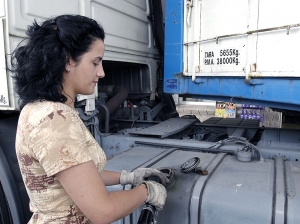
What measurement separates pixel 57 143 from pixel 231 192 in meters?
0.90

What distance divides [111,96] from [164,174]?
78.0 inches

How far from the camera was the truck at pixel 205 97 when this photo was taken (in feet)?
4.48

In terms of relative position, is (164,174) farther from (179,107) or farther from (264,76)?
(179,107)

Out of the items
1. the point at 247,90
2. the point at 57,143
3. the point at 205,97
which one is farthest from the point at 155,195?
the point at 205,97

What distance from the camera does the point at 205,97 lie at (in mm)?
2543

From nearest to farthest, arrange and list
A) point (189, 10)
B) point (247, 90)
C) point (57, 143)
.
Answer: point (57, 143), point (247, 90), point (189, 10)

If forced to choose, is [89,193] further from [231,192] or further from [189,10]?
[189,10]

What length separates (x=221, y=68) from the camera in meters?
2.23

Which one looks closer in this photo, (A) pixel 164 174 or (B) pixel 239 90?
(A) pixel 164 174

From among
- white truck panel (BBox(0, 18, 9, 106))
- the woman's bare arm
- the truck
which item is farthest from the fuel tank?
white truck panel (BBox(0, 18, 9, 106))

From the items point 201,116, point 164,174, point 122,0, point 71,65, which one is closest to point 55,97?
point 71,65

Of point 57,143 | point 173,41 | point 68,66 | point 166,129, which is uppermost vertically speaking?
point 173,41

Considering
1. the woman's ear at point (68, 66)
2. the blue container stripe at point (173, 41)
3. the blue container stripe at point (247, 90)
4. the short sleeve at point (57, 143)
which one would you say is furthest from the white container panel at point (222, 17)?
the short sleeve at point (57, 143)

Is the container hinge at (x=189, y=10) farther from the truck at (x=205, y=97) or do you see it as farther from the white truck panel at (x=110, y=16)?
the white truck panel at (x=110, y=16)
